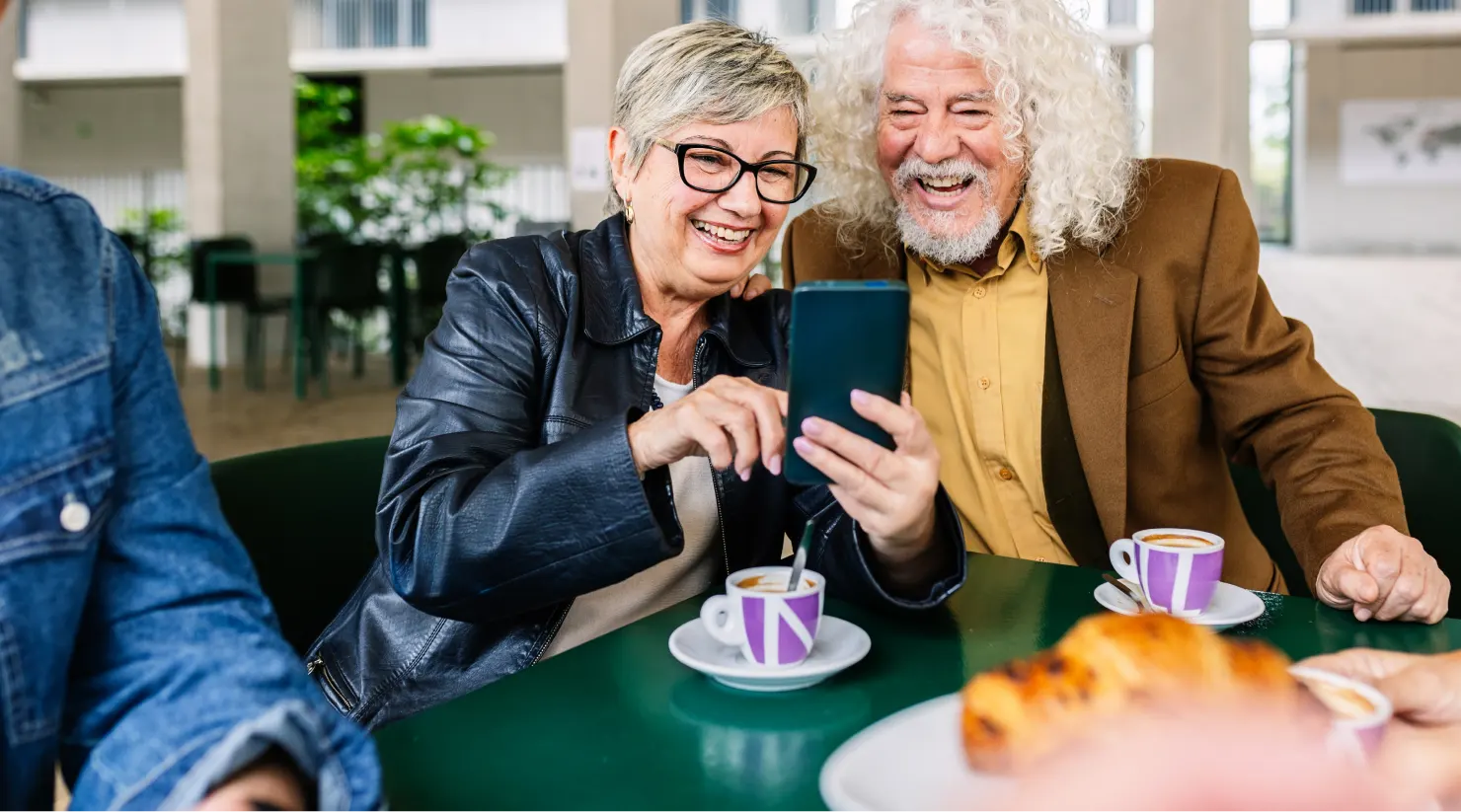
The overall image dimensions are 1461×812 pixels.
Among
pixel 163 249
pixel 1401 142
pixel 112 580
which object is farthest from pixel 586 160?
pixel 1401 142

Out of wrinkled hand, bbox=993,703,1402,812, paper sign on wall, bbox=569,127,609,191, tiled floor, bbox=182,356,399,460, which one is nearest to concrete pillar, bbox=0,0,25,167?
tiled floor, bbox=182,356,399,460

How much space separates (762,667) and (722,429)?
218 mm

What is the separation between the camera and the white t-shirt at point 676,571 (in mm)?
1409

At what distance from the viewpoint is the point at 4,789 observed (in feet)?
2.52

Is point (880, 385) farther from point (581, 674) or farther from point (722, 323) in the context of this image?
point (722, 323)

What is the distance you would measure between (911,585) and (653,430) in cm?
31

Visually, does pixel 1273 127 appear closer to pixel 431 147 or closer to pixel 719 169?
pixel 431 147

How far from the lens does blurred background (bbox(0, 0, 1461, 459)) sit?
25.8 ft

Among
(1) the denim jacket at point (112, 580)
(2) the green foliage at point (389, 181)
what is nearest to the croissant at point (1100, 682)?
(1) the denim jacket at point (112, 580)

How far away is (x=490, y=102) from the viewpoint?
16562 millimetres

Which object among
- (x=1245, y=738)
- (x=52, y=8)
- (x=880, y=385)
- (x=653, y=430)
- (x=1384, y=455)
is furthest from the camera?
(x=52, y=8)

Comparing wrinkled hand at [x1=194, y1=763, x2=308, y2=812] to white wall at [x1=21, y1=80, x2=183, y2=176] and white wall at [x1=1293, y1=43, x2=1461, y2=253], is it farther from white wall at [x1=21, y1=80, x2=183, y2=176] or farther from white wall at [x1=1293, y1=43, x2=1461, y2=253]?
white wall at [x1=1293, y1=43, x2=1461, y2=253]

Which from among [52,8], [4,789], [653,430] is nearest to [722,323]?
[653,430]

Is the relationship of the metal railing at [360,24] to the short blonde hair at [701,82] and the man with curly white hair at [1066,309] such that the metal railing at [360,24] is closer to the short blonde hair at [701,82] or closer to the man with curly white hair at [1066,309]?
the man with curly white hair at [1066,309]
